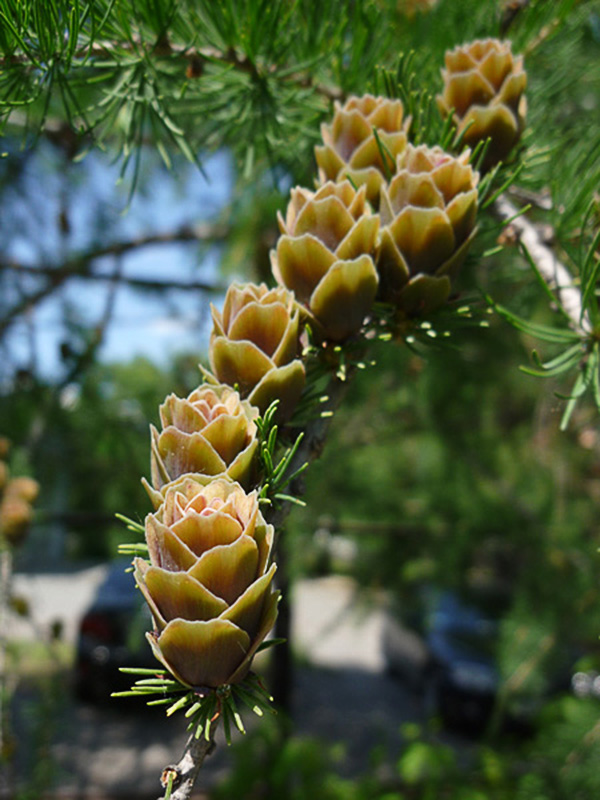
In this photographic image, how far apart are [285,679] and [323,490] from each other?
1.20 meters

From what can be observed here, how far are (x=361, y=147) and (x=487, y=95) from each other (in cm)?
12

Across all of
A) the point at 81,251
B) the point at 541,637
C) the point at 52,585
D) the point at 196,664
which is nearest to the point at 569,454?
the point at 541,637

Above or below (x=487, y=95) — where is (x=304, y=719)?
below

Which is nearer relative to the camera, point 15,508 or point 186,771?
point 186,771

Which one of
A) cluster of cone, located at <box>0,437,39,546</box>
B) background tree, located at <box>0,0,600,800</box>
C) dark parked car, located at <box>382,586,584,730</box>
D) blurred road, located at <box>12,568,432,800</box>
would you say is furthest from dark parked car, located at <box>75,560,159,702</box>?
cluster of cone, located at <box>0,437,39,546</box>

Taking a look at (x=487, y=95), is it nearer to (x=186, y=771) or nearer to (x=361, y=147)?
(x=361, y=147)

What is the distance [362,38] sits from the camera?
0.54 meters

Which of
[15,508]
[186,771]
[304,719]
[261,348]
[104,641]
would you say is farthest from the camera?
[304,719]

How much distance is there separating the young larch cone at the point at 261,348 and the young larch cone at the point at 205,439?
26 millimetres

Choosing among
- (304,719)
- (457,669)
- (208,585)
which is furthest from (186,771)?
(304,719)

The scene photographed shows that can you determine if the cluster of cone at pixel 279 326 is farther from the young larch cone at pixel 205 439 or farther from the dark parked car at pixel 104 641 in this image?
the dark parked car at pixel 104 641

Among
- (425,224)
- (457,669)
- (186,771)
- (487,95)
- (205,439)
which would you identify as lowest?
(457,669)

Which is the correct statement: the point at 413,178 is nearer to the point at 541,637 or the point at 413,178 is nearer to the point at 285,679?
the point at 541,637

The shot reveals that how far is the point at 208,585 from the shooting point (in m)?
0.26
